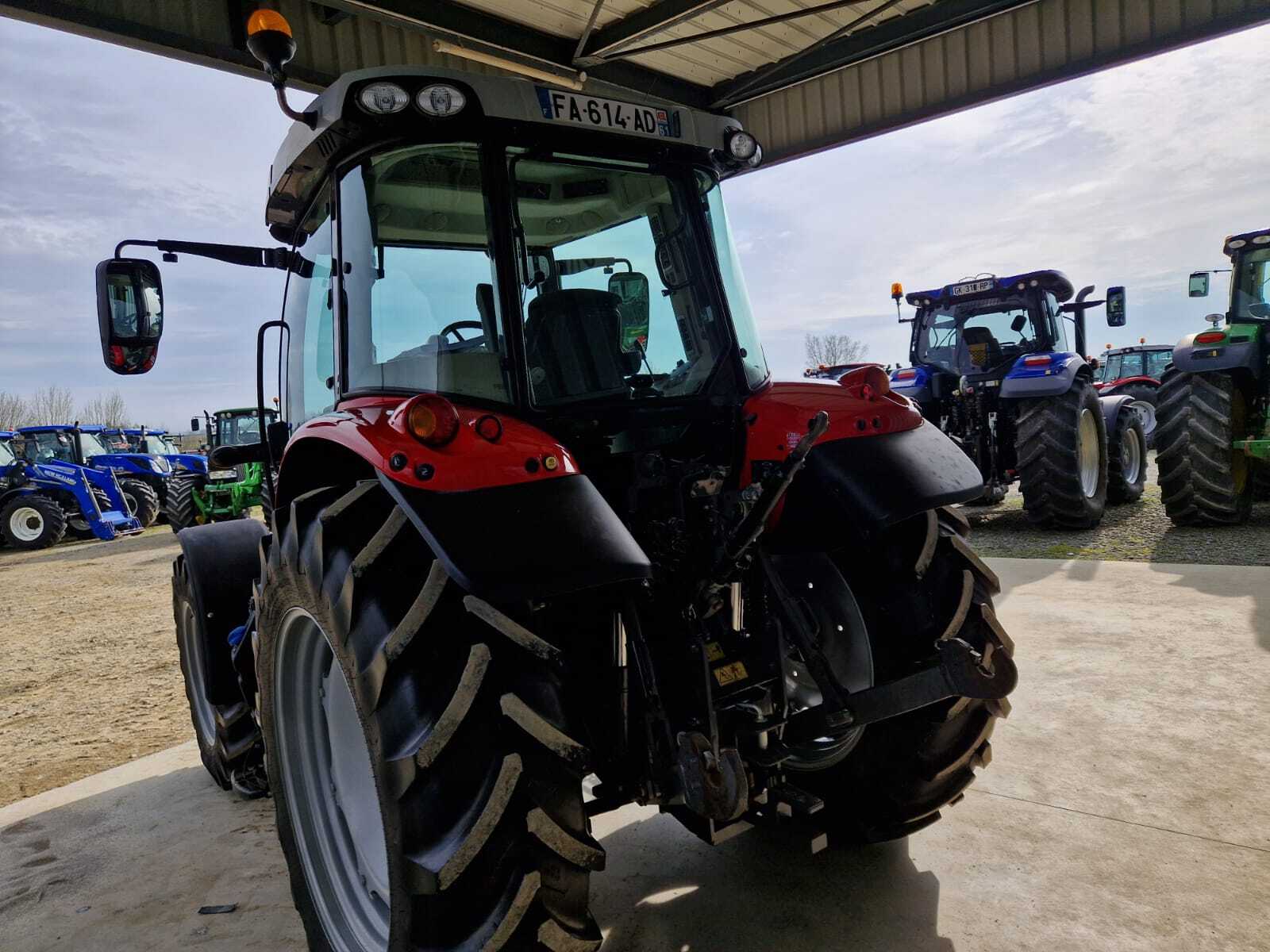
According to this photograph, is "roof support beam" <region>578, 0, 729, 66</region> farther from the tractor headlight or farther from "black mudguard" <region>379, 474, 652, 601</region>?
"black mudguard" <region>379, 474, 652, 601</region>

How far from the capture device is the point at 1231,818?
2418mm

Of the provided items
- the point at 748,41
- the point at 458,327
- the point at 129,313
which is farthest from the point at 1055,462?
the point at 129,313

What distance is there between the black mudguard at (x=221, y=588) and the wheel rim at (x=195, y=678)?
0.23 m

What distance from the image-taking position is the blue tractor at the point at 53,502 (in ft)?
45.7

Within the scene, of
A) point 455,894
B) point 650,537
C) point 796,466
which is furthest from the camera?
point 650,537

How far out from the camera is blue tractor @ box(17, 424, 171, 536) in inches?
627

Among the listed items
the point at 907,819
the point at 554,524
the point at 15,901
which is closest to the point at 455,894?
the point at 554,524

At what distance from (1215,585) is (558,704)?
475cm

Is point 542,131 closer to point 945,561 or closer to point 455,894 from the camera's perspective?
point 945,561

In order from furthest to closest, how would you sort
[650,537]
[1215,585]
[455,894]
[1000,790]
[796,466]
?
[1215,585]
[1000,790]
[650,537]
[796,466]
[455,894]

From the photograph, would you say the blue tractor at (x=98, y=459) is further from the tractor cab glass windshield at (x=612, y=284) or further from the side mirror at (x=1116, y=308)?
the tractor cab glass windshield at (x=612, y=284)

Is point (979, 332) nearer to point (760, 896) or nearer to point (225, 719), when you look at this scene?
point (760, 896)

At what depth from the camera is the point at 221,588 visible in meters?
3.11

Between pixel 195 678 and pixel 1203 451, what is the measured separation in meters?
7.00
